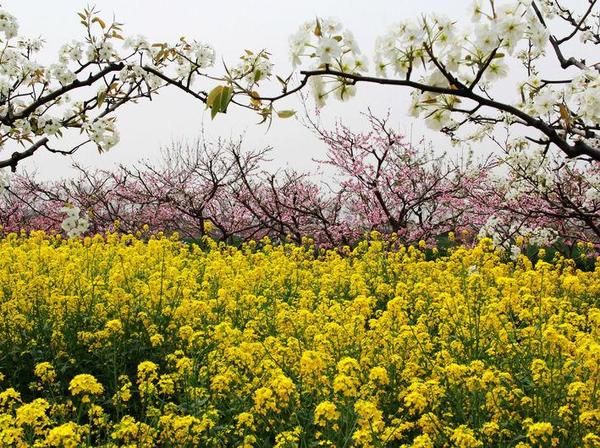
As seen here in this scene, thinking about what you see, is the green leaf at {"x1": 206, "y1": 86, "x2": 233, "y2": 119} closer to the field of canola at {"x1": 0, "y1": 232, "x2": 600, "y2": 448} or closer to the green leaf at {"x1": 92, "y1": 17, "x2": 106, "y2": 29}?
the field of canola at {"x1": 0, "y1": 232, "x2": 600, "y2": 448}

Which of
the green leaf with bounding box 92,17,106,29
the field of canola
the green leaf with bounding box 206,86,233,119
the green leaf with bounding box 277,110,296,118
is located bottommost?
the field of canola

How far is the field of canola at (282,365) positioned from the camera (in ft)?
11.8

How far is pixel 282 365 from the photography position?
182 inches

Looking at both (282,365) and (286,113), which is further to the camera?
(282,365)

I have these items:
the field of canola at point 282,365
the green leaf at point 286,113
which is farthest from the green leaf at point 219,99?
the field of canola at point 282,365

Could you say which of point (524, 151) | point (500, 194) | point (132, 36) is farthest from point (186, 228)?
point (132, 36)

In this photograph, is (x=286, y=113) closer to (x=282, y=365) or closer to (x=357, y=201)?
(x=282, y=365)

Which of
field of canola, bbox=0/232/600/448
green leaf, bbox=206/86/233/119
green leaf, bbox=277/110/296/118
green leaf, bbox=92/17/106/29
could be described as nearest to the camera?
green leaf, bbox=206/86/233/119

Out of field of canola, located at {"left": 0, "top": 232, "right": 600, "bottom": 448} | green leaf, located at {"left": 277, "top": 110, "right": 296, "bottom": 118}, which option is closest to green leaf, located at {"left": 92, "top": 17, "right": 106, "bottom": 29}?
field of canola, located at {"left": 0, "top": 232, "right": 600, "bottom": 448}

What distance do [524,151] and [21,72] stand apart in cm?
668

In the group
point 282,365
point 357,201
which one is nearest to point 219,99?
point 282,365

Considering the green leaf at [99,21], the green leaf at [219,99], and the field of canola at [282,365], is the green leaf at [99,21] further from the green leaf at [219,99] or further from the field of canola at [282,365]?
the green leaf at [219,99]

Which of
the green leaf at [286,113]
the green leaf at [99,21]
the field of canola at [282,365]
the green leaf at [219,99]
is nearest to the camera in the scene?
the green leaf at [219,99]

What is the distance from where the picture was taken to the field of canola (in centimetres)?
359
